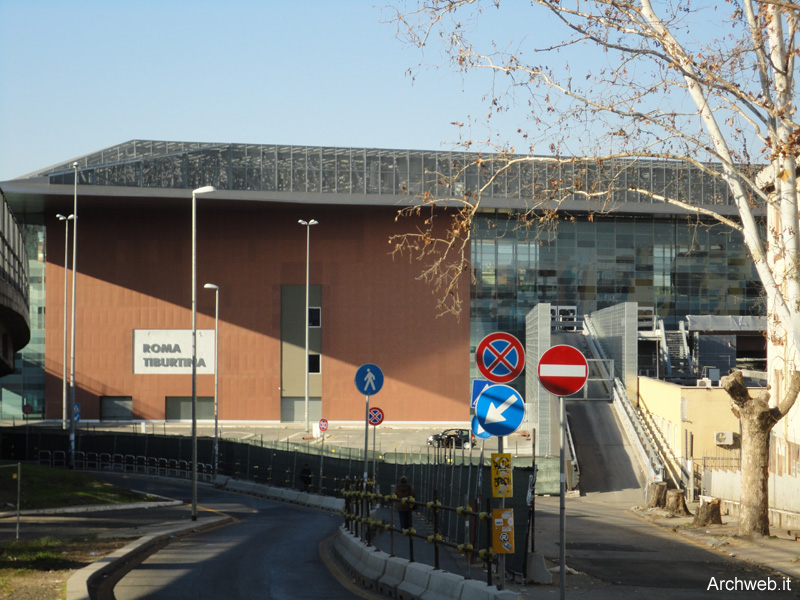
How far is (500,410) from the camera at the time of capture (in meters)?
11.0

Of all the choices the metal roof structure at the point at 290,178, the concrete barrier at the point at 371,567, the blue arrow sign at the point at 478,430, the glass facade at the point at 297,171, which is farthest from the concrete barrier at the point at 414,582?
the glass facade at the point at 297,171

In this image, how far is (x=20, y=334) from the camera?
3897cm

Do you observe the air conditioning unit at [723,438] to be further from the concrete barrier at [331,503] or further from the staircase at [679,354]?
the staircase at [679,354]

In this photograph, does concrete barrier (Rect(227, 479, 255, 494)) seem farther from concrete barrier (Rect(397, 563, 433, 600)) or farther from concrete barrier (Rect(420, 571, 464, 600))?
concrete barrier (Rect(420, 571, 464, 600))

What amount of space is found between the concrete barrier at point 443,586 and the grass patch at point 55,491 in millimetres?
17646

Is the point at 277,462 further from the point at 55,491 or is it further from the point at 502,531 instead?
the point at 502,531

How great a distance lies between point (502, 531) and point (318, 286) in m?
57.8

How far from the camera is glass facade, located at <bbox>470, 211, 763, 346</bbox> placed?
68438 mm

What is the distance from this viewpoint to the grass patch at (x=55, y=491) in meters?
28.4

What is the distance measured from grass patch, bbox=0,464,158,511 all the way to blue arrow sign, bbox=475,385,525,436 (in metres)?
19.0


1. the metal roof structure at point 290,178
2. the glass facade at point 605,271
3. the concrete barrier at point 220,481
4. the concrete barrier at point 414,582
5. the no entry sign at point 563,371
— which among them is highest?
the metal roof structure at point 290,178

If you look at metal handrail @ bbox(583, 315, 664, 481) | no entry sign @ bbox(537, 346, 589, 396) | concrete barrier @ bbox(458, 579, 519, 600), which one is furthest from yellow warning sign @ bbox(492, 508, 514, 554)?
metal handrail @ bbox(583, 315, 664, 481)

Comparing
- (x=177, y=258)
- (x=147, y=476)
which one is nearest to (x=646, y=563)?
(x=147, y=476)

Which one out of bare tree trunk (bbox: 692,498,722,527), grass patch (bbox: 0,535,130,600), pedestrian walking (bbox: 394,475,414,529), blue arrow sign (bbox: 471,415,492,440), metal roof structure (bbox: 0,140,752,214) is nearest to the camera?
blue arrow sign (bbox: 471,415,492,440)
